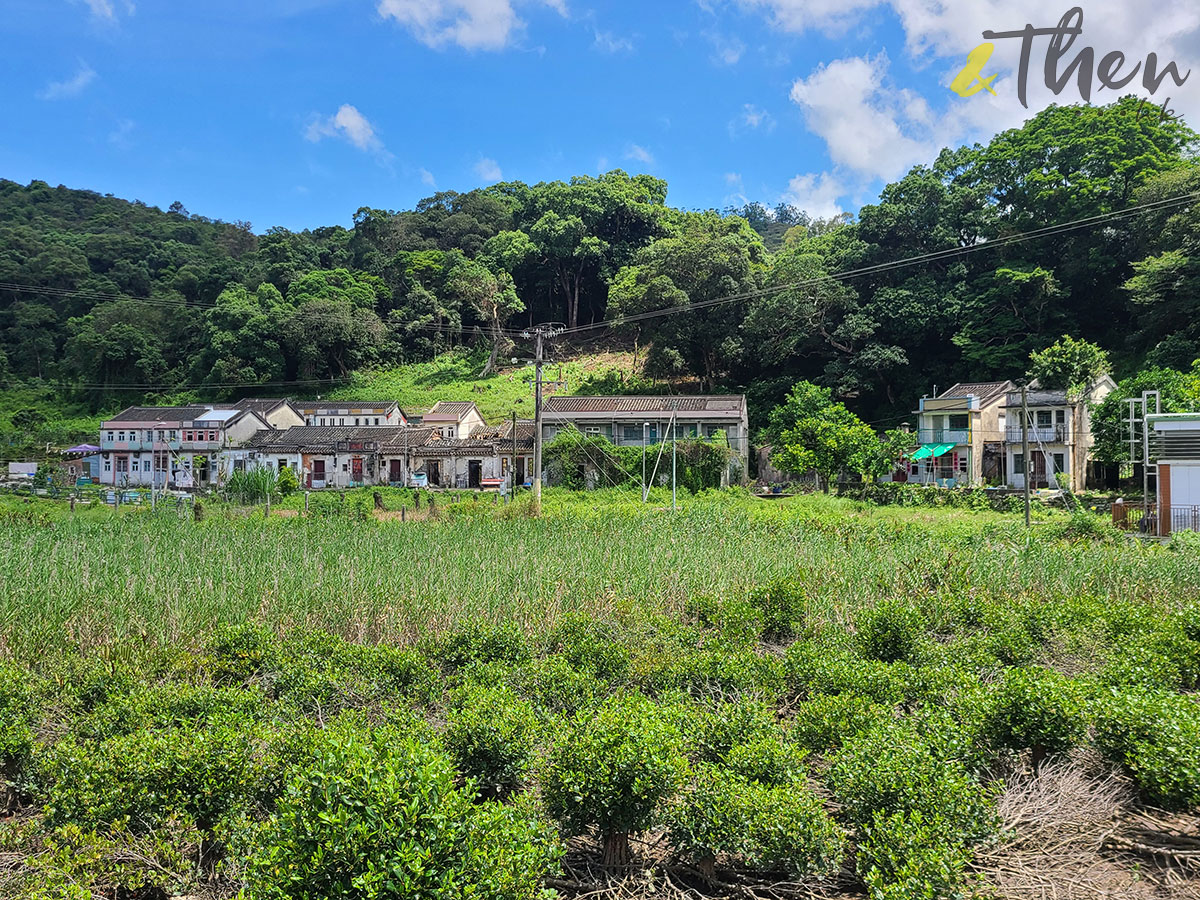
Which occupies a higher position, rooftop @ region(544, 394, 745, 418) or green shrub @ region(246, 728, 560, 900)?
rooftop @ region(544, 394, 745, 418)

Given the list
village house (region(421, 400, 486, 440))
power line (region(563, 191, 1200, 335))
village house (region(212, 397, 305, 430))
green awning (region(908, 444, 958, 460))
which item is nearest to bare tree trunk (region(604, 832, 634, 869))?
power line (region(563, 191, 1200, 335))

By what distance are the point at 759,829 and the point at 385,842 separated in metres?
1.59

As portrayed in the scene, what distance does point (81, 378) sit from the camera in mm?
45094

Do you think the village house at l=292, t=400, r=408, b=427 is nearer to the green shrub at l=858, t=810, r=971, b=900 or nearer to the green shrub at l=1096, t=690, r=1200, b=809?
the green shrub at l=1096, t=690, r=1200, b=809

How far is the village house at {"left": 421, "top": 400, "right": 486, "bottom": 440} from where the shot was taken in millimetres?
34812

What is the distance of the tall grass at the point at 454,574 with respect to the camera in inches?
278

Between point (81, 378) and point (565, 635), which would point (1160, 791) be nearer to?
point (565, 635)

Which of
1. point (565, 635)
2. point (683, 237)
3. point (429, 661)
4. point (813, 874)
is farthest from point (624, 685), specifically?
point (683, 237)

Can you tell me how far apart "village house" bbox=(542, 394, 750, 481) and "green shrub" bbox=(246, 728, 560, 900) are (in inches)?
1051

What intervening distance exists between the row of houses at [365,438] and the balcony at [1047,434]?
10.4m

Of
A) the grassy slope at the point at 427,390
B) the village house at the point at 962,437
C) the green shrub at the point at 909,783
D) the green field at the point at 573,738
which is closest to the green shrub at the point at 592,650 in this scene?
the green field at the point at 573,738

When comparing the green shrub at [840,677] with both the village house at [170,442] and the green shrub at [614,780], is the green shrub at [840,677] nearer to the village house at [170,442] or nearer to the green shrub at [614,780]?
the green shrub at [614,780]

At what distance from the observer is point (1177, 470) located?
1548cm

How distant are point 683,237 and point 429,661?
120 ft
